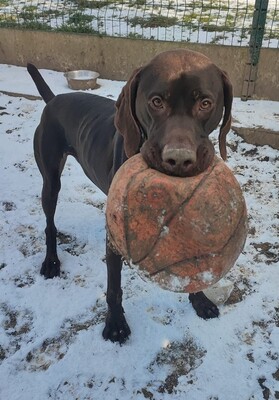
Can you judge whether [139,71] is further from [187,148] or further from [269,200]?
[269,200]

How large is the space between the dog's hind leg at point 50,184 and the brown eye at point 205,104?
1.49m

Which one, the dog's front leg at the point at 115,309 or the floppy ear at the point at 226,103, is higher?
the floppy ear at the point at 226,103

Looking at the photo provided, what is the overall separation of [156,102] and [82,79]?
4452 millimetres

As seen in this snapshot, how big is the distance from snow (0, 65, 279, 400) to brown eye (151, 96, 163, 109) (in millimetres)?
1478

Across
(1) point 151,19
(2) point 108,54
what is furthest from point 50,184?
(1) point 151,19

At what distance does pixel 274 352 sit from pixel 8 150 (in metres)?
3.75

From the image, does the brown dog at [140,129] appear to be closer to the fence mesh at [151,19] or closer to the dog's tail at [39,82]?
the dog's tail at [39,82]

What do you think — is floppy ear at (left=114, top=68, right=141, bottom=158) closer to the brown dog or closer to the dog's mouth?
the brown dog

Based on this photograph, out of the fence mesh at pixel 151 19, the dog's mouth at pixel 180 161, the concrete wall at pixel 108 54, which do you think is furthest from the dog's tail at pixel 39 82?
the fence mesh at pixel 151 19

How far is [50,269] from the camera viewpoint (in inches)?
136

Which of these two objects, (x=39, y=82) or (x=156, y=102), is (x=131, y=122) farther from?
(x=39, y=82)

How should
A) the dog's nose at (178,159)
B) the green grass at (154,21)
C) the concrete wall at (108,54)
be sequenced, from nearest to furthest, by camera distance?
1. the dog's nose at (178,159)
2. the concrete wall at (108,54)
3. the green grass at (154,21)

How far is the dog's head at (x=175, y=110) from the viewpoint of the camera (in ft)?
6.54

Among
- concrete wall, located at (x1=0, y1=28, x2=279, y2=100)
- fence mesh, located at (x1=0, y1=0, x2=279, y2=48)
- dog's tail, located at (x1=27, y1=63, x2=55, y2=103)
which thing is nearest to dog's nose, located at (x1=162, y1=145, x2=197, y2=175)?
dog's tail, located at (x1=27, y1=63, x2=55, y2=103)
